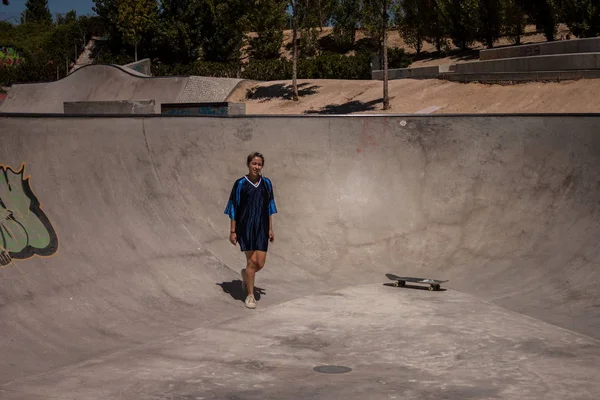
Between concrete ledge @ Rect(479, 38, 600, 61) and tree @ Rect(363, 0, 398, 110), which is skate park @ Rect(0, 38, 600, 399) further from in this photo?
tree @ Rect(363, 0, 398, 110)

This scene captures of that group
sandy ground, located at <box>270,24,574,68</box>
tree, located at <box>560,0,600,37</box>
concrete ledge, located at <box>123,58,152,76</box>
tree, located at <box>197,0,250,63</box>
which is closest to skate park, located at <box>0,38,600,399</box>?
tree, located at <box>560,0,600,37</box>

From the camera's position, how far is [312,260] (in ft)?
31.5

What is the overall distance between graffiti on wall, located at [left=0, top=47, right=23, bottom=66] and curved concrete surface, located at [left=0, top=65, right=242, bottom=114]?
3613cm

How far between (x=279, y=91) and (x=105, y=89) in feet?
35.0

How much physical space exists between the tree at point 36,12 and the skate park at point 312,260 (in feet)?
286

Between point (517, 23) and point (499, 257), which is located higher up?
point (517, 23)

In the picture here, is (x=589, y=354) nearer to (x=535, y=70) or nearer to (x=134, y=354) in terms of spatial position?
(x=134, y=354)

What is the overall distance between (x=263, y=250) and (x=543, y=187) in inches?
163

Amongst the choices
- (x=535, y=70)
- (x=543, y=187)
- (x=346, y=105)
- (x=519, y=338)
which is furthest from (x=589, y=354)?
(x=346, y=105)

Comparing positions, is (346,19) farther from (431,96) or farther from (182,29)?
(431,96)

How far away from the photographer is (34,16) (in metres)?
91.3

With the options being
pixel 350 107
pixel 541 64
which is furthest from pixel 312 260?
pixel 350 107

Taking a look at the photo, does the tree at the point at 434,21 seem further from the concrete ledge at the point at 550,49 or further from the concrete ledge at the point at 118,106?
the concrete ledge at the point at 118,106

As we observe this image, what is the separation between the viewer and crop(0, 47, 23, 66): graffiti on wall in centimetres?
6715
